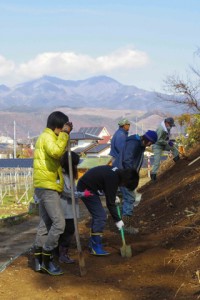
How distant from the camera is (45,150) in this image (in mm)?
5438

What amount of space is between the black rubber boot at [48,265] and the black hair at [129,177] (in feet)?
3.77

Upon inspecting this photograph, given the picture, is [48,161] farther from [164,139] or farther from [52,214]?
[164,139]

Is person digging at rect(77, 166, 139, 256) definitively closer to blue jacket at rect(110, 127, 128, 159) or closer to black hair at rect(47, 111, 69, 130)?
black hair at rect(47, 111, 69, 130)

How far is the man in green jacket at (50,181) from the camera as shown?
5.38 metres

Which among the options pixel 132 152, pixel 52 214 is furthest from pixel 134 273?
pixel 132 152

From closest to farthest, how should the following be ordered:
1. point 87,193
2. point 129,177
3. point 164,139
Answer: point 129,177 < point 87,193 < point 164,139

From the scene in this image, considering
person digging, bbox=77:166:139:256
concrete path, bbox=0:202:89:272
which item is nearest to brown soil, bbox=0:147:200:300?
person digging, bbox=77:166:139:256

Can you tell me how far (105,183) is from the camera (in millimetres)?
5945

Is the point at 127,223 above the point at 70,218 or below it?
below

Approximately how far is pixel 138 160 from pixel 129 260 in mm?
1908

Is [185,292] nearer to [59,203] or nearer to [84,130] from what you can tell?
[59,203]

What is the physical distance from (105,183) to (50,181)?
0.76 metres

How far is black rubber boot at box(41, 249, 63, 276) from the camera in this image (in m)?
5.48


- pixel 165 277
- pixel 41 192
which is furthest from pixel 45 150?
pixel 165 277
